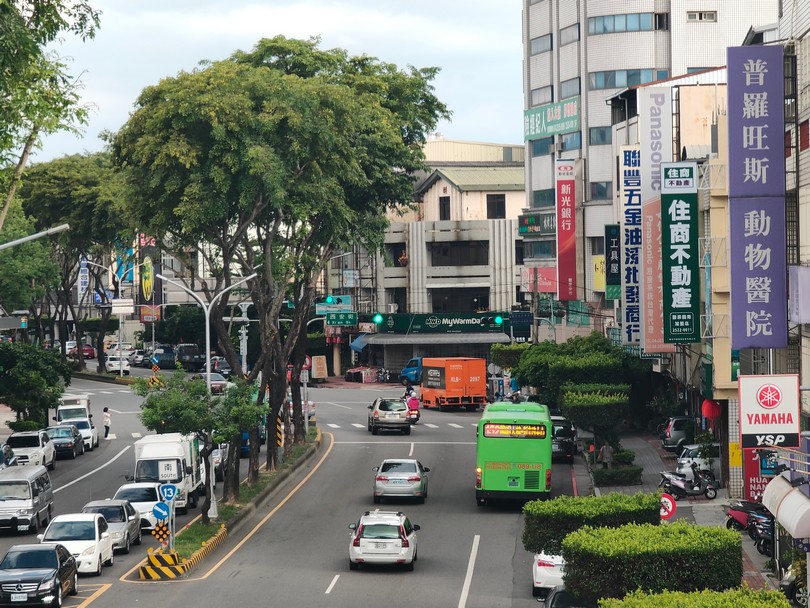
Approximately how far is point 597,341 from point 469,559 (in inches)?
1153

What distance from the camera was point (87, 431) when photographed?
61219 mm

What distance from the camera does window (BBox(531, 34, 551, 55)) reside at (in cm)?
8325

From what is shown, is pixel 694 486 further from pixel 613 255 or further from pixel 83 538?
pixel 83 538

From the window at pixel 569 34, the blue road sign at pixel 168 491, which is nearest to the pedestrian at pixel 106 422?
the blue road sign at pixel 168 491

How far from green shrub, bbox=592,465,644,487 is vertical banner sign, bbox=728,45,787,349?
1475cm

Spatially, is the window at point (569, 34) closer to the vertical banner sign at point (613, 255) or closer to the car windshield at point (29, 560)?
the vertical banner sign at point (613, 255)

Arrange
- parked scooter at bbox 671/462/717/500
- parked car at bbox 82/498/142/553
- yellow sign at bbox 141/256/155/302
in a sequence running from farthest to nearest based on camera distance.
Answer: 1. yellow sign at bbox 141/256/155/302
2. parked scooter at bbox 671/462/717/500
3. parked car at bbox 82/498/142/553

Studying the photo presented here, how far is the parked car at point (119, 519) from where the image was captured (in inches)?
1415

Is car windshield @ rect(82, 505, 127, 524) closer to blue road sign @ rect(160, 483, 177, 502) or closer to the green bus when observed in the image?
blue road sign @ rect(160, 483, 177, 502)

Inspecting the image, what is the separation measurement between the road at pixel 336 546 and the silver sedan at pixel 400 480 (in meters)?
0.53

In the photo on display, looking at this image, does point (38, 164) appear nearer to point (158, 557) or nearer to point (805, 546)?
point (158, 557)

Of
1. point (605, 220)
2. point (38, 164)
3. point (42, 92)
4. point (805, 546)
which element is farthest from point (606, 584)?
point (38, 164)

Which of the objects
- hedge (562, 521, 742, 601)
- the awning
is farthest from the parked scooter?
the awning

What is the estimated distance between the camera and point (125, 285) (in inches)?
5300
